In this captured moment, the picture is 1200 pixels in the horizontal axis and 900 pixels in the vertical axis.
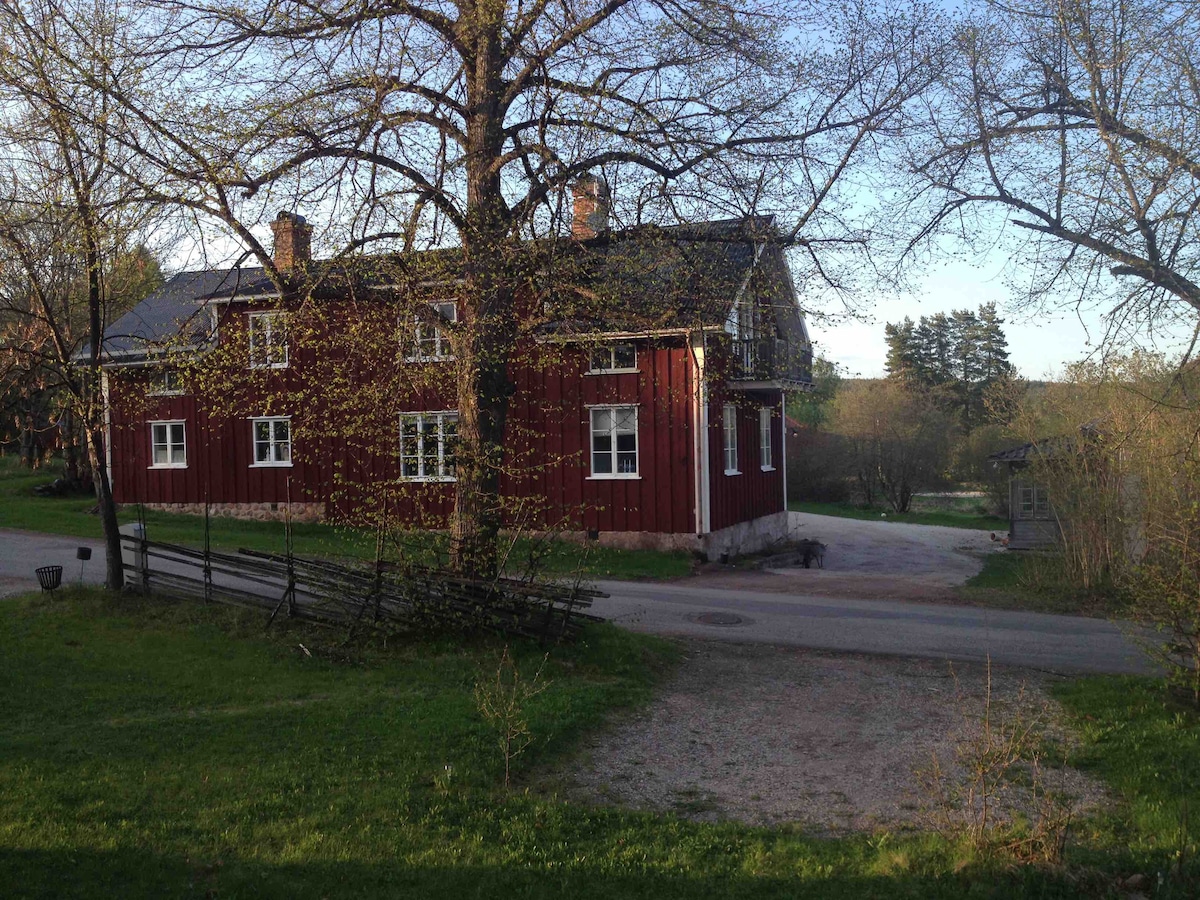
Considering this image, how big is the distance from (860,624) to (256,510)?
17916 millimetres

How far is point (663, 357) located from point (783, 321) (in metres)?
8.93

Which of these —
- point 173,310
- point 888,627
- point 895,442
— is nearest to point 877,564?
point 888,627

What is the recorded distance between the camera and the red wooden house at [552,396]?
36.1 feet

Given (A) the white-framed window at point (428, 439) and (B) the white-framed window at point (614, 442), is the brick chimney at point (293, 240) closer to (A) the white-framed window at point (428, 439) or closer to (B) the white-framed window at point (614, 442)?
(A) the white-framed window at point (428, 439)

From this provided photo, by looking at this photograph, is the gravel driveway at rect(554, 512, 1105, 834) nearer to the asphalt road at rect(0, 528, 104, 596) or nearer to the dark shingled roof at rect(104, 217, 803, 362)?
the dark shingled roof at rect(104, 217, 803, 362)

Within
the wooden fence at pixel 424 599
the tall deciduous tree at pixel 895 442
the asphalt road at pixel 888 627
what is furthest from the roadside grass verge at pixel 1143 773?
the tall deciduous tree at pixel 895 442

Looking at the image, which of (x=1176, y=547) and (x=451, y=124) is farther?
(x=451, y=124)

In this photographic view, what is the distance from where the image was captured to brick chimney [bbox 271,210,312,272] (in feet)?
35.1

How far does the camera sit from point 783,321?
12938mm

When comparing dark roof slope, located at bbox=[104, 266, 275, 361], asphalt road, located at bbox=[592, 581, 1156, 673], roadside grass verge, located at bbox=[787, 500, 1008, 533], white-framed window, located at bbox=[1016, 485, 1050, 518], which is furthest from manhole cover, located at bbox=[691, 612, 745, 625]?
roadside grass verge, located at bbox=[787, 500, 1008, 533]

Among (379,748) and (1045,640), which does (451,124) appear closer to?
(379,748)

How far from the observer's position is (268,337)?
1124cm

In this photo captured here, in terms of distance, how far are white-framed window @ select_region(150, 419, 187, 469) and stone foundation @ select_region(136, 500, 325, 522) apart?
45.3 inches

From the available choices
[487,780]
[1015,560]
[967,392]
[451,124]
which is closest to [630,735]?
[487,780]
